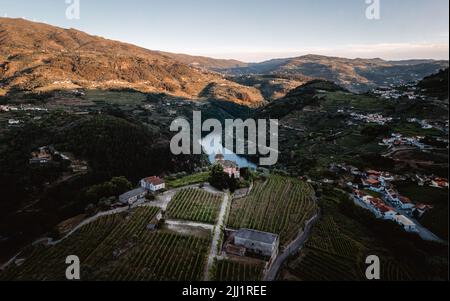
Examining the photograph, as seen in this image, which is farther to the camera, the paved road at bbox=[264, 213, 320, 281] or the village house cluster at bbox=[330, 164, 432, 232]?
the village house cluster at bbox=[330, 164, 432, 232]

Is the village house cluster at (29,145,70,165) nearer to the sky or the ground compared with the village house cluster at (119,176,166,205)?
nearer to the sky

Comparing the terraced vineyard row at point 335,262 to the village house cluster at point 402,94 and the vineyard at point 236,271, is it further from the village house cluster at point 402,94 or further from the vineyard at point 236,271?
the village house cluster at point 402,94

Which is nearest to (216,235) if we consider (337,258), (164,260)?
(164,260)

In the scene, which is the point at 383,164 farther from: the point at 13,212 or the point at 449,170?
the point at 13,212

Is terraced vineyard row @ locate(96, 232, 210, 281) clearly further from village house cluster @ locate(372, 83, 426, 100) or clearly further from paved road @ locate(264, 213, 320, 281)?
village house cluster @ locate(372, 83, 426, 100)

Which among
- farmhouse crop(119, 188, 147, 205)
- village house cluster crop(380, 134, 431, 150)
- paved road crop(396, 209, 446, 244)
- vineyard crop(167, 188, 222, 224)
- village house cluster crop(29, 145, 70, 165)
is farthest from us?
village house cluster crop(380, 134, 431, 150)

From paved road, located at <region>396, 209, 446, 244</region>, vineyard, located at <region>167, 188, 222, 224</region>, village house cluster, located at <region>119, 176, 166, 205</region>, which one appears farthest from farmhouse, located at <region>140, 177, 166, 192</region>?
paved road, located at <region>396, 209, 446, 244</region>

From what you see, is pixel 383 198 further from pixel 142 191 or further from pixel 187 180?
pixel 142 191

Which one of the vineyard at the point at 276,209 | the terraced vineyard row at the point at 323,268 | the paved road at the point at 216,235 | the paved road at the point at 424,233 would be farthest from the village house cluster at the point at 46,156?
→ the paved road at the point at 424,233
